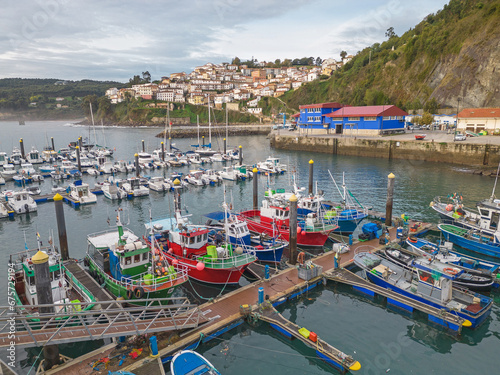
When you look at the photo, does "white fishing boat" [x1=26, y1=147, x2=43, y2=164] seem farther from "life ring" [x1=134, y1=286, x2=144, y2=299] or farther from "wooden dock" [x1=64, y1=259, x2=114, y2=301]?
"life ring" [x1=134, y1=286, x2=144, y2=299]

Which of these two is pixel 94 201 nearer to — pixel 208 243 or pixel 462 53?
pixel 208 243

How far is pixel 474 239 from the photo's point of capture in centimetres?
2133

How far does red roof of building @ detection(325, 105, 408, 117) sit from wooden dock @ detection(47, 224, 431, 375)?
50.9 metres

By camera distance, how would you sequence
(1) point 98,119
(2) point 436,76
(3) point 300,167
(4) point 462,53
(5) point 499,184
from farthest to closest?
1. (1) point 98,119
2. (2) point 436,76
3. (4) point 462,53
4. (3) point 300,167
5. (5) point 499,184

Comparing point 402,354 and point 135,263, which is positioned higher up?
point 135,263

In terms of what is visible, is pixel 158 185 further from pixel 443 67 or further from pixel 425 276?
pixel 443 67

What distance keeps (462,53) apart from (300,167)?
49.8 m

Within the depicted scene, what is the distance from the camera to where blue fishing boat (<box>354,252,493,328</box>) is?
14.4m

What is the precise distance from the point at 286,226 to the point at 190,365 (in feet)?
42.0

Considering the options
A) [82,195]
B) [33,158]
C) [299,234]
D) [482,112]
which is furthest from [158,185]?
[482,112]

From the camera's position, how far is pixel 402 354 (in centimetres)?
1301

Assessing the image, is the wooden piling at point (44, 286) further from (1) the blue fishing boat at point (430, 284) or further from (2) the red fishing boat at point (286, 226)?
(1) the blue fishing boat at point (430, 284)

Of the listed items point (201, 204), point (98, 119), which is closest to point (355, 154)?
point (201, 204)

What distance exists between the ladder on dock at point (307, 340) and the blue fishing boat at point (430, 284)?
5.44 meters
